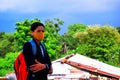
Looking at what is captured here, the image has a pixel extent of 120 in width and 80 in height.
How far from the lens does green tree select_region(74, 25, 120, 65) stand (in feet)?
201

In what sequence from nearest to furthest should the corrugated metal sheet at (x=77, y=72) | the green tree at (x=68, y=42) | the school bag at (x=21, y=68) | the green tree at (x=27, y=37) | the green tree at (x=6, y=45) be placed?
the school bag at (x=21, y=68) < the corrugated metal sheet at (x=77, y=72) < the green tree at (x=27, y=37) < the green tree at (x=6, y=45) < the green tree at (x=68, y=42)

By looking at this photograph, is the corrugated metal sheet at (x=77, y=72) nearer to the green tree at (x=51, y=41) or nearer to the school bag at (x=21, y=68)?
the school bag at (x=21, y=68)

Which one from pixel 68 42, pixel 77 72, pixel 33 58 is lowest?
pixel 77 72

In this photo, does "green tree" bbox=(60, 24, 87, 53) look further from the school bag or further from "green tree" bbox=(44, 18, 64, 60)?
the school bag

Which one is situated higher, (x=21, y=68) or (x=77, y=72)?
(x=21, y=68)

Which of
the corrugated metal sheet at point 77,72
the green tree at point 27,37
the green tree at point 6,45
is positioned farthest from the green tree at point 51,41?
the corrugated metal sheet at point 77,72

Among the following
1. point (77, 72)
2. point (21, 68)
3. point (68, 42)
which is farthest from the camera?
point (68, 42)

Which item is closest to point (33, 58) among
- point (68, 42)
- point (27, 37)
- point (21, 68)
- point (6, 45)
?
point (21, 68)

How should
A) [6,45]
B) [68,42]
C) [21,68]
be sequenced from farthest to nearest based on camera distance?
1. [68,42]
2. [6,45]
3. [21,68]

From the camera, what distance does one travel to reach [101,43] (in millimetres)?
62250

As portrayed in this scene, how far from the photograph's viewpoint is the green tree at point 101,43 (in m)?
61.2

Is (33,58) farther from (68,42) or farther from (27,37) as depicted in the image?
(68,42)

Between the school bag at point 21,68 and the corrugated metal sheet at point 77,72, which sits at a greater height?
the school bag at point 21,68

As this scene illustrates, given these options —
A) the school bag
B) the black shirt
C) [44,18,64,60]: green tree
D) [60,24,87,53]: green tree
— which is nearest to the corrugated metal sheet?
the black shirt
